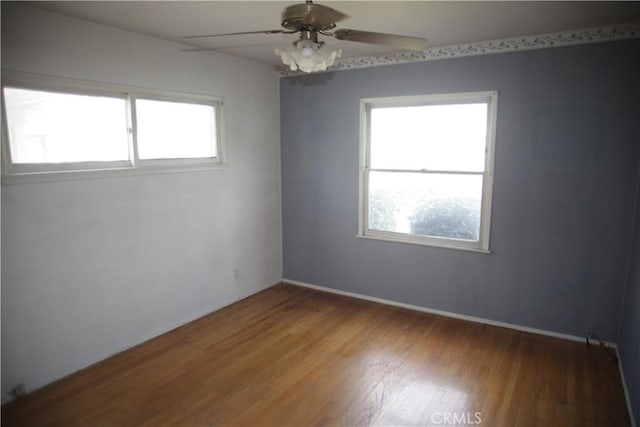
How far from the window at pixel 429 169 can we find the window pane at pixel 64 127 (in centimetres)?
225

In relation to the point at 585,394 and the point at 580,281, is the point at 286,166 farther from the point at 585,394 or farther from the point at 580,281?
the point at 585,394

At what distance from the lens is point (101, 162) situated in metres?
3.04

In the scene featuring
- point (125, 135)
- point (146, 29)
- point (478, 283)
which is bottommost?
point (478, 283)

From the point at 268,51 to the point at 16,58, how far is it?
1.95 meters

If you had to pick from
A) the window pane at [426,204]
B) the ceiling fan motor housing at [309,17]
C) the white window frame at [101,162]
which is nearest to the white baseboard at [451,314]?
the window pane at [426,204]

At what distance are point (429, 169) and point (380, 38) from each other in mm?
1896

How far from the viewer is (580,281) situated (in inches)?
130

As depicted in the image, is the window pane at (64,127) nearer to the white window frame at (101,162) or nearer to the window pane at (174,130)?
the white window frame at (101,162)

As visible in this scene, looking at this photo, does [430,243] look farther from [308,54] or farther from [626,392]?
[308,54]

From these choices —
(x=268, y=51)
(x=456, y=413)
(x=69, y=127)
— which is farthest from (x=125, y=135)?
(x=456, y=413)

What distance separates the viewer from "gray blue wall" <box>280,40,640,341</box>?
122 inches

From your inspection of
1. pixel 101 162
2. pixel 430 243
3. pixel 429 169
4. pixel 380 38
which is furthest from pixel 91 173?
pixel 430 243

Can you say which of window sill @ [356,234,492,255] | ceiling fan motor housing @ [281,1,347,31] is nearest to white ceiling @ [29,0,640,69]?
ceiling fan motor housing @ [281,1,347,31]

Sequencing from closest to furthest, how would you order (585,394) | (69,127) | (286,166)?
(585,394) → (69,127) → (286,166)
